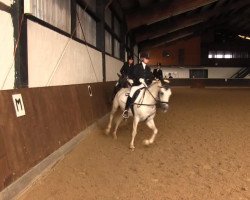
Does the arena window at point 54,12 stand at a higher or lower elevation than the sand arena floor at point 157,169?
higher

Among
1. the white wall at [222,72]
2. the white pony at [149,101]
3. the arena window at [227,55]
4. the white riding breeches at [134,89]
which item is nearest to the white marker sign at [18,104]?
the white pony at [149,101]

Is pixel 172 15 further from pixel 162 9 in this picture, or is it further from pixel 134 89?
pixel 134 89

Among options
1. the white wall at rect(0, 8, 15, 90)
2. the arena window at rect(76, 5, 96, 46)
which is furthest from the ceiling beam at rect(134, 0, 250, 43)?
the white wall at rect(0, 8, 15, 90)

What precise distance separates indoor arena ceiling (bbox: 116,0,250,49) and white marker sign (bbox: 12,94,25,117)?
13249 millimetres

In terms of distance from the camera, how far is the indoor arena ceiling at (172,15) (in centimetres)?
2025

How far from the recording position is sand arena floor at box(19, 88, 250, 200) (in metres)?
5.17

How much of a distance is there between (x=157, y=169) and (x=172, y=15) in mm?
16865

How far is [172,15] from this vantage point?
21953 mm

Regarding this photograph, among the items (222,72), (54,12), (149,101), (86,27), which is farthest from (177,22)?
(222,72)

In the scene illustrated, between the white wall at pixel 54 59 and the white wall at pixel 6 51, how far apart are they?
0.81m

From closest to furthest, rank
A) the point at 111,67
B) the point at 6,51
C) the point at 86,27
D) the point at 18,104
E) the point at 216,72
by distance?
the point at 18,104, the point at 6,51, the point at 86,27, the point at 111,67, the point at 216,72

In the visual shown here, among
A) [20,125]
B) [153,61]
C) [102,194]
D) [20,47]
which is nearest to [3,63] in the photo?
[20,47]

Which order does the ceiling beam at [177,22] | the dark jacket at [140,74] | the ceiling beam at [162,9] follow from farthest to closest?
the ceiling beam at [177,22], the ceiling beam at [162,9], the dark jacket at [140,74]

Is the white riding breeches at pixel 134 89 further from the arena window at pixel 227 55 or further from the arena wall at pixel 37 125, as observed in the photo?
the arena window at pixel 227 55
